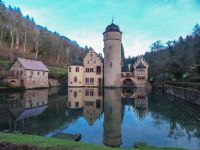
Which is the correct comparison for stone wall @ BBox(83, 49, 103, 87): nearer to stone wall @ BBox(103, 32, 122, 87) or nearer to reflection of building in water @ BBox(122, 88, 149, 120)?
stone wall @ BBox(103, 32, 122, 87)

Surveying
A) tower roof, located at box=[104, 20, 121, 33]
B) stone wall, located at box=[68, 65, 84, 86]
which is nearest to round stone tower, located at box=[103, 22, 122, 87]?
tower roof, located at box=[104, 20, 121, 33]

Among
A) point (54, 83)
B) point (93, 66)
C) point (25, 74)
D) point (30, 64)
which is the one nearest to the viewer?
point (25, 74)

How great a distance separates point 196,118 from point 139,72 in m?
40.4

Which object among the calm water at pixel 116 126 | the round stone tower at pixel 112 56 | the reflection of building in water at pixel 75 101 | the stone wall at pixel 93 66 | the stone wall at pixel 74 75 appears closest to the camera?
the calm water at pixel 116 126

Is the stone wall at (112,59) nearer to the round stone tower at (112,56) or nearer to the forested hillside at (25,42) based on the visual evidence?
the round stone tower at (112,56)

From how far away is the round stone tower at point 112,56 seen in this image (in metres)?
53.0

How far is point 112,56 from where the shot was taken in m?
53.0

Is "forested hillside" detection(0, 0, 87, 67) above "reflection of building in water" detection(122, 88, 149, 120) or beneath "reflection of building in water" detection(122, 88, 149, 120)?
above

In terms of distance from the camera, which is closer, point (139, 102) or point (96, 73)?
point (139, 102)

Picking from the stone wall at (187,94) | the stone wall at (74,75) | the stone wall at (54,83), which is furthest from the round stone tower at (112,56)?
the stone wall at (187,94)

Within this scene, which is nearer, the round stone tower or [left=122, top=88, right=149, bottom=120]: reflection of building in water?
[left=122, top=88, right=149, bottom=120]: reflection of building in water

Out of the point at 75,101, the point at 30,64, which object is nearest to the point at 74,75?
the point at 30,64

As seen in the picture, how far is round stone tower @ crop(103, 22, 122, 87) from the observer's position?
2087 inches

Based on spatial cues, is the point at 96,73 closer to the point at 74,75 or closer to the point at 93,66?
the point at 93,66
